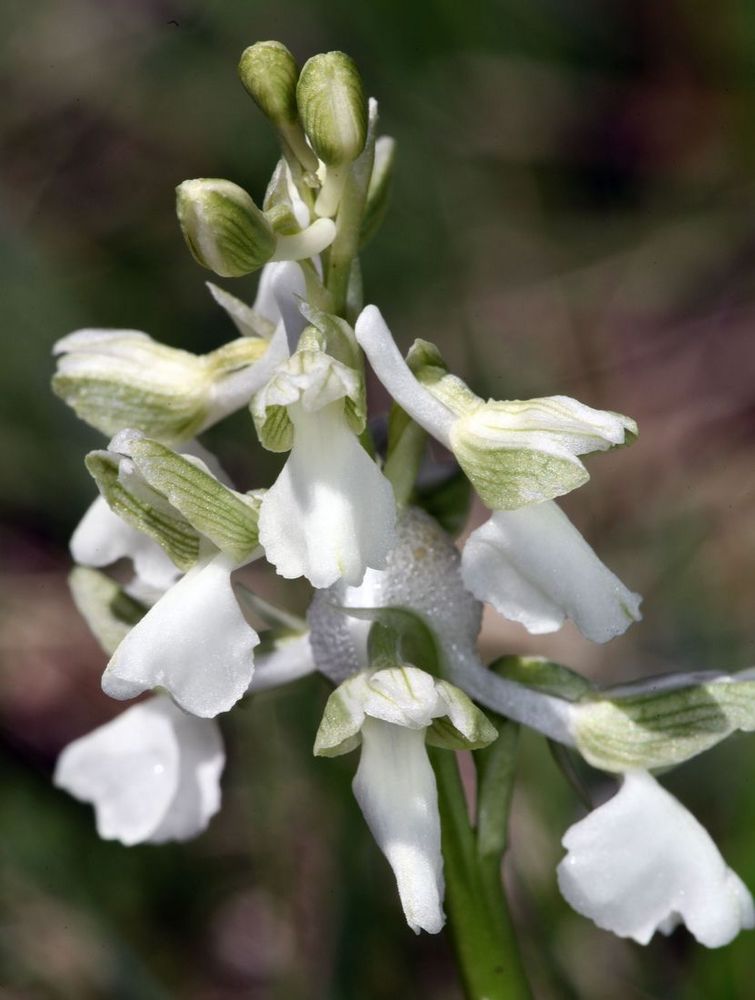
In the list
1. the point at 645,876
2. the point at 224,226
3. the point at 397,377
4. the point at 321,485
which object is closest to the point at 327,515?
the point at 321,485

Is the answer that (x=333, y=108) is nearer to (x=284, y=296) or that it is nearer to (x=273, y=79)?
(x=273, y=79)

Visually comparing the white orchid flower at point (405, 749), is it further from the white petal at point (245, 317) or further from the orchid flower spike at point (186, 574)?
the white petal at point (245, 317)

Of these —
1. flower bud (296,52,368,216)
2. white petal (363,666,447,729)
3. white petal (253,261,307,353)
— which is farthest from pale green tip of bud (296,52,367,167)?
→ white petal (363,666,447,729)

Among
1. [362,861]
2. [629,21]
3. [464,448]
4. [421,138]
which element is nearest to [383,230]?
[421,138]

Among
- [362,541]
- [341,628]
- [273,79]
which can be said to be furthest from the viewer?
[341,628]

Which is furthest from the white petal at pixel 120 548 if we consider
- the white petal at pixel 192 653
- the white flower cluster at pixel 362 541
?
the white petal at pixel 192 653

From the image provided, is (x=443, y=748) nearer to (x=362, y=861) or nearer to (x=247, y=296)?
(x=362, y=861)
